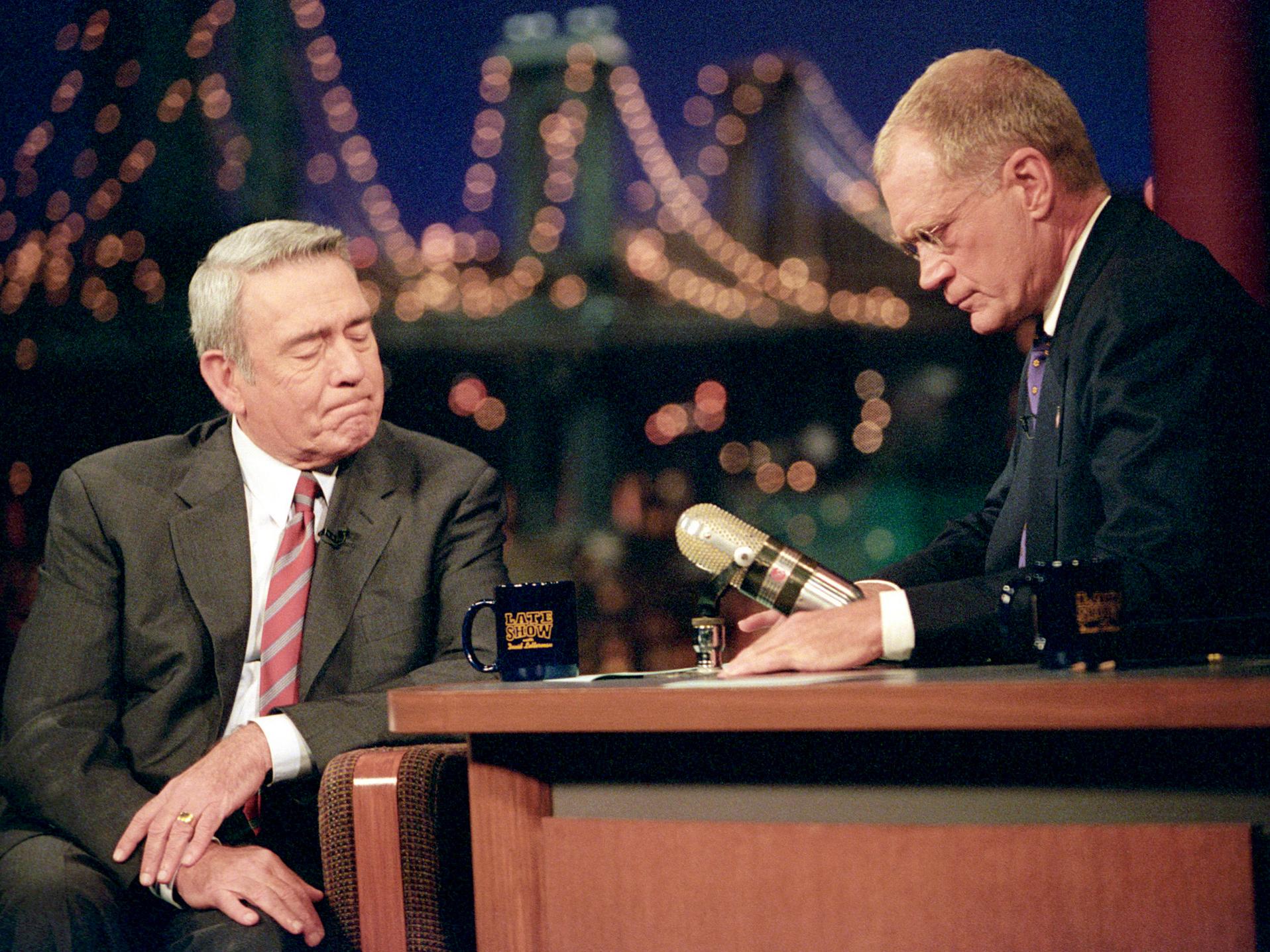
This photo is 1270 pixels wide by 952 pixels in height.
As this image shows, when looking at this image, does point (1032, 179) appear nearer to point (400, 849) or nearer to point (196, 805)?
point (400, 849)

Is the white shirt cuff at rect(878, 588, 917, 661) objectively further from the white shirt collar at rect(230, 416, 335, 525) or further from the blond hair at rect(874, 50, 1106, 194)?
the white shirt collar at rect(230, 416, 335, 525)

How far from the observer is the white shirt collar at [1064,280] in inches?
60.4

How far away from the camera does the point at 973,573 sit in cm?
186

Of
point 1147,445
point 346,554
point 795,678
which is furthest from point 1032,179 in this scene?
point 346,554

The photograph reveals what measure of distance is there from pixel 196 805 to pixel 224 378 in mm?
722

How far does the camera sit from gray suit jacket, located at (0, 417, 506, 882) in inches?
65.2

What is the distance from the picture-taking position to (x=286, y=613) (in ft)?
5.86

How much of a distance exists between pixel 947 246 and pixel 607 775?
947mm

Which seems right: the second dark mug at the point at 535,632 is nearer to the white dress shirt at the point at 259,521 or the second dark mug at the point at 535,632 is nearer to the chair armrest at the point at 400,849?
the chair armrest at the point at 400,849

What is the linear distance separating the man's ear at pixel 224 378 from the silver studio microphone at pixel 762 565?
95 centimetres

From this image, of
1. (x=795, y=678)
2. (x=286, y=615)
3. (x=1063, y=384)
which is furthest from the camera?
(x=286, y=615)

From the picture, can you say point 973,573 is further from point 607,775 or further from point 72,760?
point 72,760

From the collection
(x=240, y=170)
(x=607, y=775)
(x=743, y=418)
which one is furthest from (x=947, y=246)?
(x=743, y=418)

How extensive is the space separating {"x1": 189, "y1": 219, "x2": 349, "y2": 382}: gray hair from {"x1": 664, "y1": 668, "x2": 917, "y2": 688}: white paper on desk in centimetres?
105
